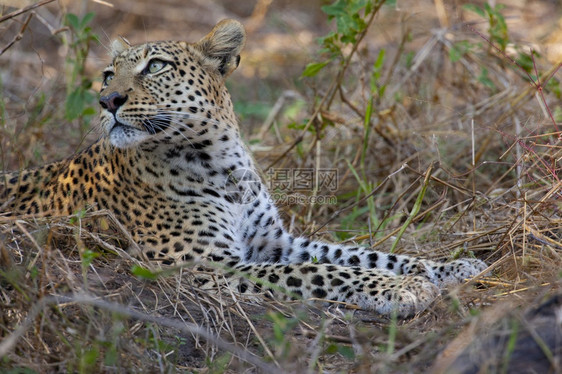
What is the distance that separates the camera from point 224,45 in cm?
619

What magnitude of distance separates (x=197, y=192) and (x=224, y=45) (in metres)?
1.28

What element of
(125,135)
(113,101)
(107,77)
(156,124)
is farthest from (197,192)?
(107,77)

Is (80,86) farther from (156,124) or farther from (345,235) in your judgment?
(345,235)

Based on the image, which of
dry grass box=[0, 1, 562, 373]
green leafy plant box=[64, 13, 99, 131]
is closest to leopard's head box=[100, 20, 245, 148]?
dry grass box=[0, 1, 562, 373]

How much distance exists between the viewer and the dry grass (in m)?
3.70

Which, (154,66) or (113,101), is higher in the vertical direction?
(154,66)

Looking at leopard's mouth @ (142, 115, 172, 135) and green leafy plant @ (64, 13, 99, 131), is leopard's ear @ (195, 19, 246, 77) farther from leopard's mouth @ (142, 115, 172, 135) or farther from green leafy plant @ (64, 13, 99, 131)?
green leafy plant @ (64, 13, 99, 131)

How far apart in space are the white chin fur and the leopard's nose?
0.15 m

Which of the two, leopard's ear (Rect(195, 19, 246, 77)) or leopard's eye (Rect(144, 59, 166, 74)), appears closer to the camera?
leopard's eye (Rect(144, 59, 166, 74))

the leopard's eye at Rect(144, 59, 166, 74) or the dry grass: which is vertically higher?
the leopard's eye at Rect(144, 59, 166, 74)

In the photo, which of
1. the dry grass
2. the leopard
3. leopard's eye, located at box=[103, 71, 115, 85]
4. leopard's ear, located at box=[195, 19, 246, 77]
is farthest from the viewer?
leopard's ear, located at box=[195, 19, 246, 77]

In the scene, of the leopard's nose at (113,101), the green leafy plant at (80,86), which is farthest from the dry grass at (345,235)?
the leopard's nose at (113,101)

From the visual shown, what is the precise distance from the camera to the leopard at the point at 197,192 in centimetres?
532

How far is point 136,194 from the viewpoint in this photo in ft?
19.0
